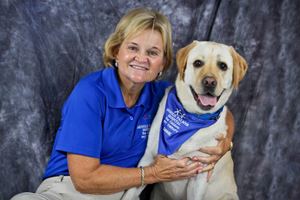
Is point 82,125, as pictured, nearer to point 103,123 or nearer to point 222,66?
point 103,123

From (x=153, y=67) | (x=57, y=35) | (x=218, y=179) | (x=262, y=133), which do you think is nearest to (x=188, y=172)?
(x=218, y=179)

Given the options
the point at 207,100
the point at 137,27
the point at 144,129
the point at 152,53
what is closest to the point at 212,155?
the point at 207,100

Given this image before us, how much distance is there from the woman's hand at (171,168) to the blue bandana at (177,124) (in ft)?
0.17

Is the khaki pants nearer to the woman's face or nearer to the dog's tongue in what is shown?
the woman's face

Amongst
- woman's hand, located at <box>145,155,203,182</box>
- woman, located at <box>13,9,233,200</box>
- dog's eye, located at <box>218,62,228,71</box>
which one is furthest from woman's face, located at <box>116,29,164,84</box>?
woman's hand, located at <box>145,155,203,182</box>

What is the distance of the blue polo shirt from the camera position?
2.74 metres

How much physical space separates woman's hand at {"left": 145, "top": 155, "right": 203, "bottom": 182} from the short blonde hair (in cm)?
60

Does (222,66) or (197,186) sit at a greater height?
(222,66)

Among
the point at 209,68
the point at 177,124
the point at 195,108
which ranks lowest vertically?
the point at 177,124

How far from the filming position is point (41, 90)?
136 inches

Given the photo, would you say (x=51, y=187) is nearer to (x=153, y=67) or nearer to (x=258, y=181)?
(x=153, y=67)

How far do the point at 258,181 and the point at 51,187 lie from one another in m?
1.66

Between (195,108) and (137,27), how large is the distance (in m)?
0.58

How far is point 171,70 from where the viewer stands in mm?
3736
